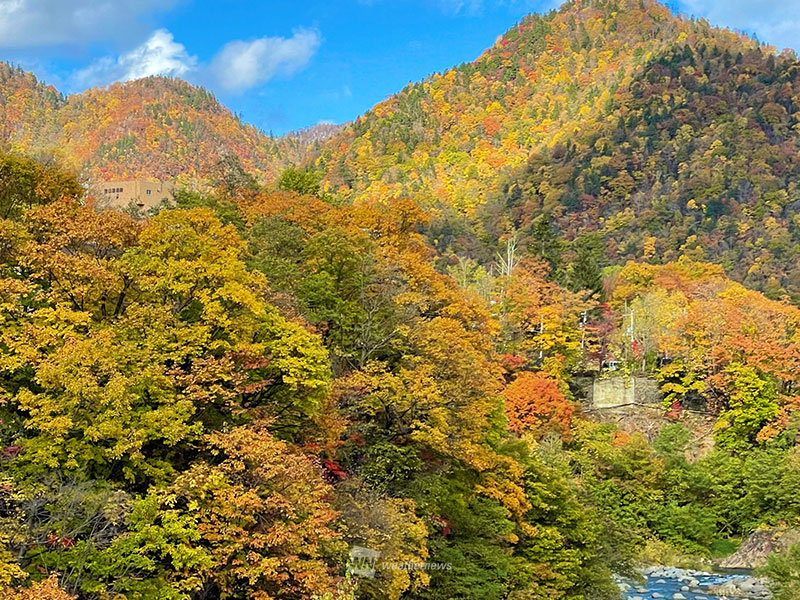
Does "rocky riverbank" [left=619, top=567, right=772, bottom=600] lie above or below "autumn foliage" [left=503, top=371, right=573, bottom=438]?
below

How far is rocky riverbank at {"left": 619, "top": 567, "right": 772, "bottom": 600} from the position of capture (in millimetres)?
40656

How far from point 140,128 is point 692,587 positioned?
470 ft

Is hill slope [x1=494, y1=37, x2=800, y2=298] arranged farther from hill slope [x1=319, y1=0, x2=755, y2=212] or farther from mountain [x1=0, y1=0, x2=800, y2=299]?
hill slope [x1=319, y1=0, x2=755, y2=212]

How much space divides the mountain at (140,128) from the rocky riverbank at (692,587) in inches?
4406

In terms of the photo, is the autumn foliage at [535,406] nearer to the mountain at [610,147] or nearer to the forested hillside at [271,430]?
the forested hillside at [271,430]

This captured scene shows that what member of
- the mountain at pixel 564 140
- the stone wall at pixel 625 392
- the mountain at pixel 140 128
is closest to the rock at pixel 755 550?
the stone wall at pixel 625 392

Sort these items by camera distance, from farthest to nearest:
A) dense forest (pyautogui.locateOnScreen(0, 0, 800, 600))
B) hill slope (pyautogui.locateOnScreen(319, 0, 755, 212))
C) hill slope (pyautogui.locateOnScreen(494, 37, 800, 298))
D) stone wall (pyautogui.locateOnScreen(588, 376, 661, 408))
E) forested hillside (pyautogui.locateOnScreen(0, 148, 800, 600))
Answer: hill slope (pyautogui.locateOnScreen(319, 0, 755, 212))
hill slope (pyautogui.locateOnScreen(494, 37, 800, 298))
stone wall (pyautogui.locateOnScreen(588, 376, 661, 408))
dense forest (pyautogui.locateOnScreen(0, 0, 800, 600))
forested hillside (pyautogui.locateOnScreen(0, 148, 800, 600))

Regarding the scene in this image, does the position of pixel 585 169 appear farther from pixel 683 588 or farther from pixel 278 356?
pixel 278 356

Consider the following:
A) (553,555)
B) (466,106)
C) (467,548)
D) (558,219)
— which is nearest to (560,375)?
(553,555)

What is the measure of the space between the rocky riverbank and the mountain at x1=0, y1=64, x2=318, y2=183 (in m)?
112

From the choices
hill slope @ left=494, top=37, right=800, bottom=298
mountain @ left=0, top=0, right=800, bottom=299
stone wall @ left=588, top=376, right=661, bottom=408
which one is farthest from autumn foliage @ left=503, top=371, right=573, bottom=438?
hill slope @ left=494, top=37, right=800, bottom=298

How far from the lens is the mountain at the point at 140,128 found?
5994 inches

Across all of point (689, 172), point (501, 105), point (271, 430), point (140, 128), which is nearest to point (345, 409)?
point (271, 430)

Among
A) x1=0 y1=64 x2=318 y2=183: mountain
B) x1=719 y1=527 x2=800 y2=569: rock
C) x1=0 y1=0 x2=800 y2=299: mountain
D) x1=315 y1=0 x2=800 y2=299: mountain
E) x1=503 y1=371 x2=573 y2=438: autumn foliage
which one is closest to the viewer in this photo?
x1=719 y1=527 x2=800 y2=569: rock
